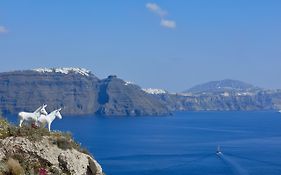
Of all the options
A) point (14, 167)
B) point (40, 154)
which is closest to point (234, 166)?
point (40, 154)

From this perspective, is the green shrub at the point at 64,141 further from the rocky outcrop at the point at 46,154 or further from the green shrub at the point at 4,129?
the green shrub at the point at 4,129

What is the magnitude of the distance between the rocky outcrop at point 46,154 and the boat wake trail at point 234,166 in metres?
66.4

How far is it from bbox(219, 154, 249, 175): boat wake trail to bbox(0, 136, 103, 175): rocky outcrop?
2614 inches

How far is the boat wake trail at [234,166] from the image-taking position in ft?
266

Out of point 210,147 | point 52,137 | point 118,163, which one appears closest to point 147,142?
point 210,147

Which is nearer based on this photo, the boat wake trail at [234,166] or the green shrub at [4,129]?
the green shrub at [4,129]

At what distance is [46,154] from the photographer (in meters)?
16.6

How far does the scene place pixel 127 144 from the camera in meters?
127

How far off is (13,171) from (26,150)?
1239 mm

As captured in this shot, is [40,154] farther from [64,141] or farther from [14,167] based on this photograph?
[14,167]

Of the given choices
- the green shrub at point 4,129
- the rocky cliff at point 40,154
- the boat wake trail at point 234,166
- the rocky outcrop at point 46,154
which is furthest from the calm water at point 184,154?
the rocky outcrop at point 46,154

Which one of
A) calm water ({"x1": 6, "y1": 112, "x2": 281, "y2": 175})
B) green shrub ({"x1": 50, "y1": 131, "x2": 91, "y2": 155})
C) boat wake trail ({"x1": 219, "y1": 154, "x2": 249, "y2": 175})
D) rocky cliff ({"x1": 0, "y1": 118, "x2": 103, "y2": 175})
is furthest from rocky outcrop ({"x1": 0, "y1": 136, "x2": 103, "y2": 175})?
boat wake trail ({"x1": 219, "y1": 154, "x2": 249, "y2": 175})

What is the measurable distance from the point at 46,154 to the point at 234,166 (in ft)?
246

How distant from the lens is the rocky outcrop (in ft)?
53.5
